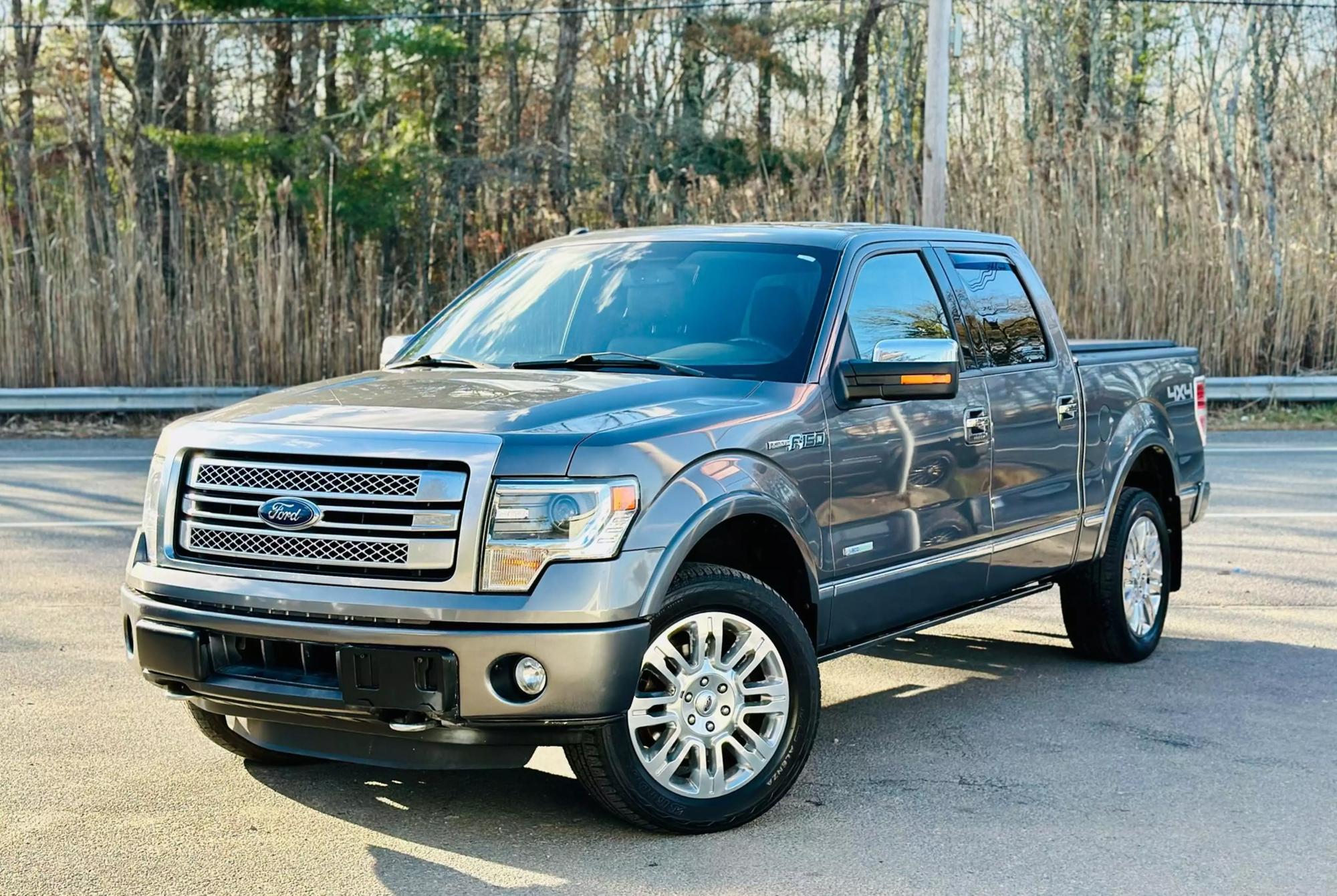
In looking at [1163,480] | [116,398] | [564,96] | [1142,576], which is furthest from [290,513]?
[564,96]

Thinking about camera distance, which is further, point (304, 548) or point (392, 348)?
point (392, 348)

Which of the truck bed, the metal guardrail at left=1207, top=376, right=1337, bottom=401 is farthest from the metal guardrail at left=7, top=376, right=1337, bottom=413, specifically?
the truck bed

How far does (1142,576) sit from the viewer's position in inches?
283

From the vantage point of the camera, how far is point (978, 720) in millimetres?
6047

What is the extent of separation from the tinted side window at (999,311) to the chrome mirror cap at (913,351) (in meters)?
0.99

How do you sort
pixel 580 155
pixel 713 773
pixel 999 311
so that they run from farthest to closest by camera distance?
pixel 580 155
pixel 999 311
pixel 713 773

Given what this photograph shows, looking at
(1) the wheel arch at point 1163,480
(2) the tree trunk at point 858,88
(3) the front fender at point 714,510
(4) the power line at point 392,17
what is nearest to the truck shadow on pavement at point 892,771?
(1) the wheel arch at point 1163,480

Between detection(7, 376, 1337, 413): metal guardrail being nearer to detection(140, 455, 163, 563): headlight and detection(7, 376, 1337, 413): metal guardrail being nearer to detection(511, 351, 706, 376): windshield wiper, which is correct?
detection(511, 351, 706, 376): windshield wiper

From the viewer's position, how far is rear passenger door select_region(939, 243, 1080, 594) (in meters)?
6.15

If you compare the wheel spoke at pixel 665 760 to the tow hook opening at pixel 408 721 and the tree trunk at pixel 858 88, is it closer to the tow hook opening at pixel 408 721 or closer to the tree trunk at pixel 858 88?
the tow hook opening at pixel 408 721

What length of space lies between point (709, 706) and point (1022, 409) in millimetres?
2184

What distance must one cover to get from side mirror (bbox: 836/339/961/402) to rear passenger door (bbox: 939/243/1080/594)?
85 cm

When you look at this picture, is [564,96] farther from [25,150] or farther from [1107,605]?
[1107,605]

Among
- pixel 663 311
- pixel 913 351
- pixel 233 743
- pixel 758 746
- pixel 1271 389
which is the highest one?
pixel 663 311
